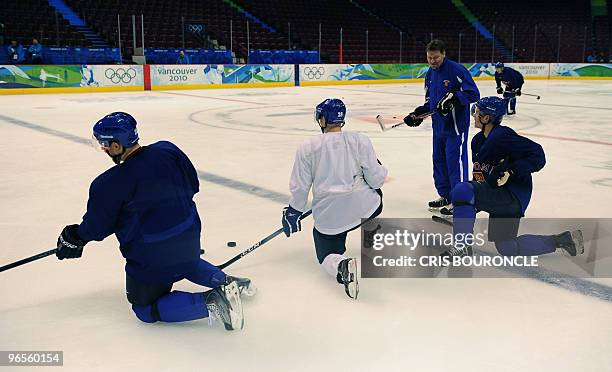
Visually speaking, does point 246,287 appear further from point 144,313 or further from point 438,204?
point 438,204

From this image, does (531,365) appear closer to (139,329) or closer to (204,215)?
(139,329)

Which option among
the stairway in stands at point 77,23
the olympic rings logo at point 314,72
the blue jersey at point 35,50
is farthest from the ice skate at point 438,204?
the olympic rings logo at point 314,72

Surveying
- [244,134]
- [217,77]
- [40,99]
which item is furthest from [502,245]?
[217,77]

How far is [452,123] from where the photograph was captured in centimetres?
415

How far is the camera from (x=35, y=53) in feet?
50.6

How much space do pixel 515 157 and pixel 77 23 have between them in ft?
59.9

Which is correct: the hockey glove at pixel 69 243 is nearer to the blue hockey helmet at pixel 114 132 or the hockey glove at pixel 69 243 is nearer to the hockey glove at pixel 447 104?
the blue hockey helmet at pixel 114 132

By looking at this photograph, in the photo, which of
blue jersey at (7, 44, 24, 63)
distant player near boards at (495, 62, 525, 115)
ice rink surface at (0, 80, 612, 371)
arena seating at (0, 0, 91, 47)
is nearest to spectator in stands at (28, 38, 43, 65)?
blue jersey at (7, 44, 24, 63)

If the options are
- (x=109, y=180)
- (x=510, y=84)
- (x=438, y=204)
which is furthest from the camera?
(x=510, y=84)

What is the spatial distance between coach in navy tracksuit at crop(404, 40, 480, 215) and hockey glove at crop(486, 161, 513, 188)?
1041 mm

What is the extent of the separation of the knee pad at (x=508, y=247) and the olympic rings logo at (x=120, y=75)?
14677mm

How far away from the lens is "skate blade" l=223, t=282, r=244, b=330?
238 cm

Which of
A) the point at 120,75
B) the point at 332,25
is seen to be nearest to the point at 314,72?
the point at 332,25

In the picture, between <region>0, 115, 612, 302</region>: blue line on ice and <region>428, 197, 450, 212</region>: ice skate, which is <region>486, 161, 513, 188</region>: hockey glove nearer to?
<region>0, 115, 612, 302</region>: blue line on ice
